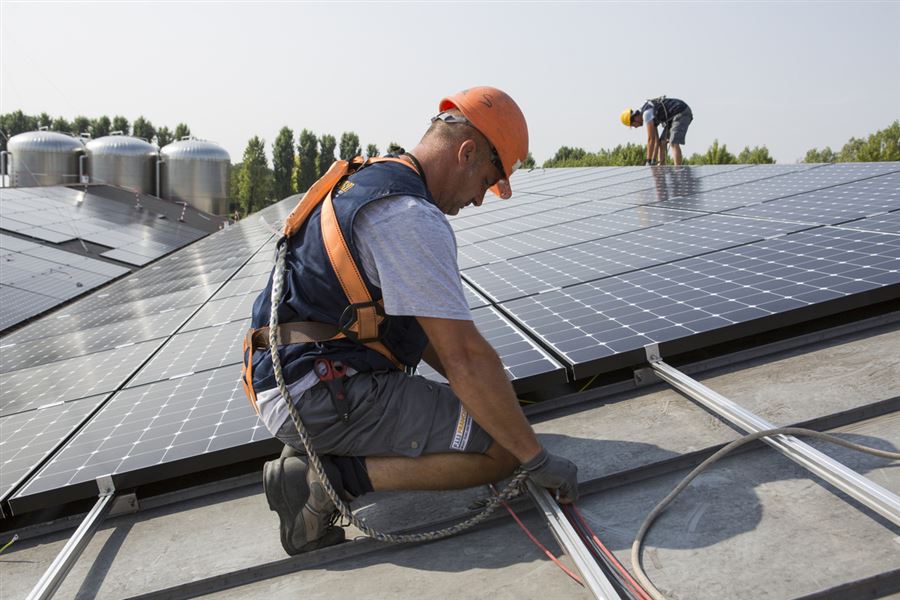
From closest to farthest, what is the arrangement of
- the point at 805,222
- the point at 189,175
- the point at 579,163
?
the point at 805,222 → the point at 189,175 → the point at 579,163

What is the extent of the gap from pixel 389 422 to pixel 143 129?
317 ft

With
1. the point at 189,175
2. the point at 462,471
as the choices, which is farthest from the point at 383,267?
the point at 189,175

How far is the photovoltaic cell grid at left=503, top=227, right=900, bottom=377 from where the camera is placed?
4.10 meters

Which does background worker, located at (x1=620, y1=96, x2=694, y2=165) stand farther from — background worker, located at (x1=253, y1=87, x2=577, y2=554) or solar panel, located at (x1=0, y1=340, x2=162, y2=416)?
background worker, located at (x1=253, y1=87, x2=577, y2=554)

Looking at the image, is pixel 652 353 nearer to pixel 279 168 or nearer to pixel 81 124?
pixel 279 168

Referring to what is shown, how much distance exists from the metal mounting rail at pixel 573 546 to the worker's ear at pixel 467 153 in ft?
4.53

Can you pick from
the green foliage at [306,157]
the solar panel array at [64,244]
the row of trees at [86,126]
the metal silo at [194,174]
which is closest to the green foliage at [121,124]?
the row of trees at [86,126]

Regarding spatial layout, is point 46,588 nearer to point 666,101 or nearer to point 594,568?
point 594,568

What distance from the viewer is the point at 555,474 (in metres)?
2.86

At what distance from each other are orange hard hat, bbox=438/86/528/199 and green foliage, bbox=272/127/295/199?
77.3 m

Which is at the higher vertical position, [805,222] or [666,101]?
[666,101]

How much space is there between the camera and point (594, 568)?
2.47 m

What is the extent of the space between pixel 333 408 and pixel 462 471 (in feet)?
1.96

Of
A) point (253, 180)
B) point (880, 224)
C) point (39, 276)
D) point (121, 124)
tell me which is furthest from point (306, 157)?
point (880, 224)
